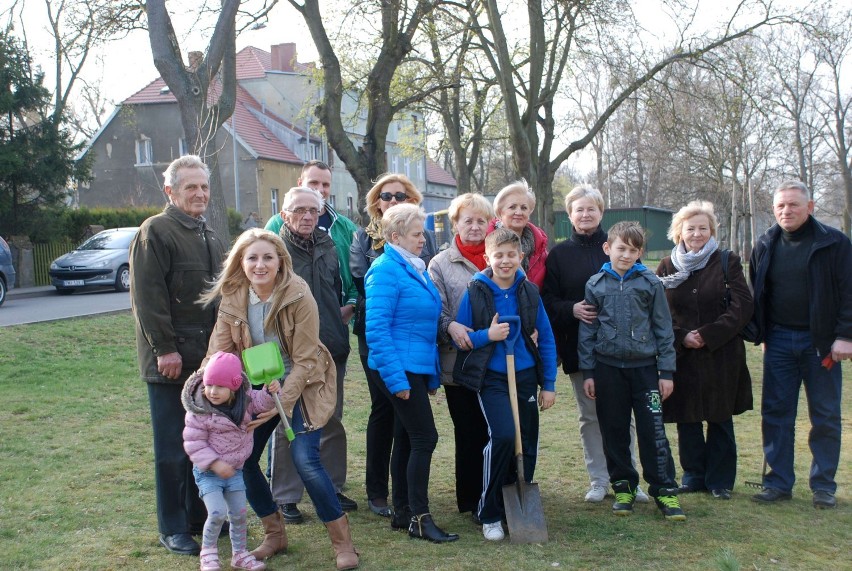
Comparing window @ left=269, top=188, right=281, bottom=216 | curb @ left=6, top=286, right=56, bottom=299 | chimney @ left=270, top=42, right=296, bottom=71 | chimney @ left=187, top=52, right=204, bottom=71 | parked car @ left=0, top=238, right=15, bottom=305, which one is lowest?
curb @ left=6, top=286, right=56, bottom=299

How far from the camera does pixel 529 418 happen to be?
4996mm

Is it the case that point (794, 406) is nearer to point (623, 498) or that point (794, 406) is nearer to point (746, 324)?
point (746, 324)

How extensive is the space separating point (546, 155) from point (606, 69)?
2.96 meters

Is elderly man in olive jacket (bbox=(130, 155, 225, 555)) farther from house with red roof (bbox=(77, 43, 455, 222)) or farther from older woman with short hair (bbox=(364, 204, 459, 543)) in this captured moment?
house with red roof (bbox=(77, 43, 455, 222))

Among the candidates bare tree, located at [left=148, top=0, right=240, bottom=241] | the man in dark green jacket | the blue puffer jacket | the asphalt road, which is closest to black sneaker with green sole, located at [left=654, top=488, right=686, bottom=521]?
the blue puffer jacket

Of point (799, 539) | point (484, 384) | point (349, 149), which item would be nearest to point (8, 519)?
point (484, 384)

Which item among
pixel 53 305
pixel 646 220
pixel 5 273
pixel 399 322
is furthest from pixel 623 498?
pixel 646 220

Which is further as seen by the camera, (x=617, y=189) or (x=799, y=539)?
(x=617, y=189)

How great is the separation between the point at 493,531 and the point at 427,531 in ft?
1.26

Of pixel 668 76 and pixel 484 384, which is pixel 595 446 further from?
pixel 668 76

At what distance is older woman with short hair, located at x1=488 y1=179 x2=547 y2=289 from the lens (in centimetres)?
530

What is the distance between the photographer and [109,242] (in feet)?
68.9

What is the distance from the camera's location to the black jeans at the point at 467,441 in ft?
16.4

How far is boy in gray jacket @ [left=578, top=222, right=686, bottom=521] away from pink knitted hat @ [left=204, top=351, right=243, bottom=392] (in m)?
2.25
